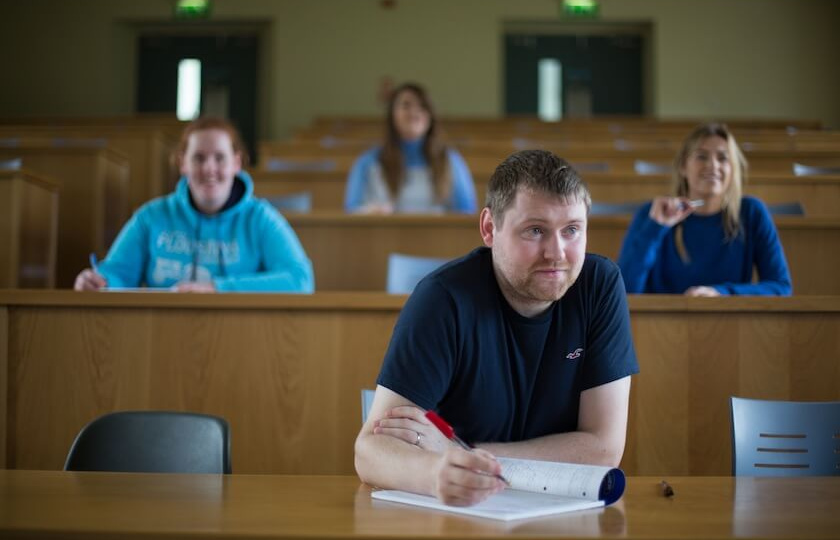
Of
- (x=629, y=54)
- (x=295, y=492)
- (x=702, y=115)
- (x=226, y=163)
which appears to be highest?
(x=629, y=54)

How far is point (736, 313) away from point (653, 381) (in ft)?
0.84

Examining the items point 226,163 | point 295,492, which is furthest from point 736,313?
point 226,163

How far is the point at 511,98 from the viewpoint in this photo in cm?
1016

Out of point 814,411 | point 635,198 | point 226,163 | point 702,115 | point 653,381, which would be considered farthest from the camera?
point 702,115

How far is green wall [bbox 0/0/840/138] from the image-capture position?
963cm

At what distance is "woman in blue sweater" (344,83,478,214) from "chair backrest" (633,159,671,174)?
1397 millimetres

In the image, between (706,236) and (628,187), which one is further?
(628,187)

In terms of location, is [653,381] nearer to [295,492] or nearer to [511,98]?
[295,492]

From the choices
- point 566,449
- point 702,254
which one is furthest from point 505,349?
point 702,254

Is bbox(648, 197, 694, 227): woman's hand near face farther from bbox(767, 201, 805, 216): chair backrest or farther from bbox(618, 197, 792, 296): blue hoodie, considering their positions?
bbox(767, 201, 805, 216): chair backrest

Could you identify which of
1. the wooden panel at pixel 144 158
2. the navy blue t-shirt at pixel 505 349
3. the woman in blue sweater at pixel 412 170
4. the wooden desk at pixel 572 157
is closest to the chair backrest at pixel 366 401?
the navy blue t-shirt at pixel 505 349

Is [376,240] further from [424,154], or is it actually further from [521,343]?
[521,343]

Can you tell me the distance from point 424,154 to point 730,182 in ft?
4.83

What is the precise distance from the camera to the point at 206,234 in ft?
10.2
